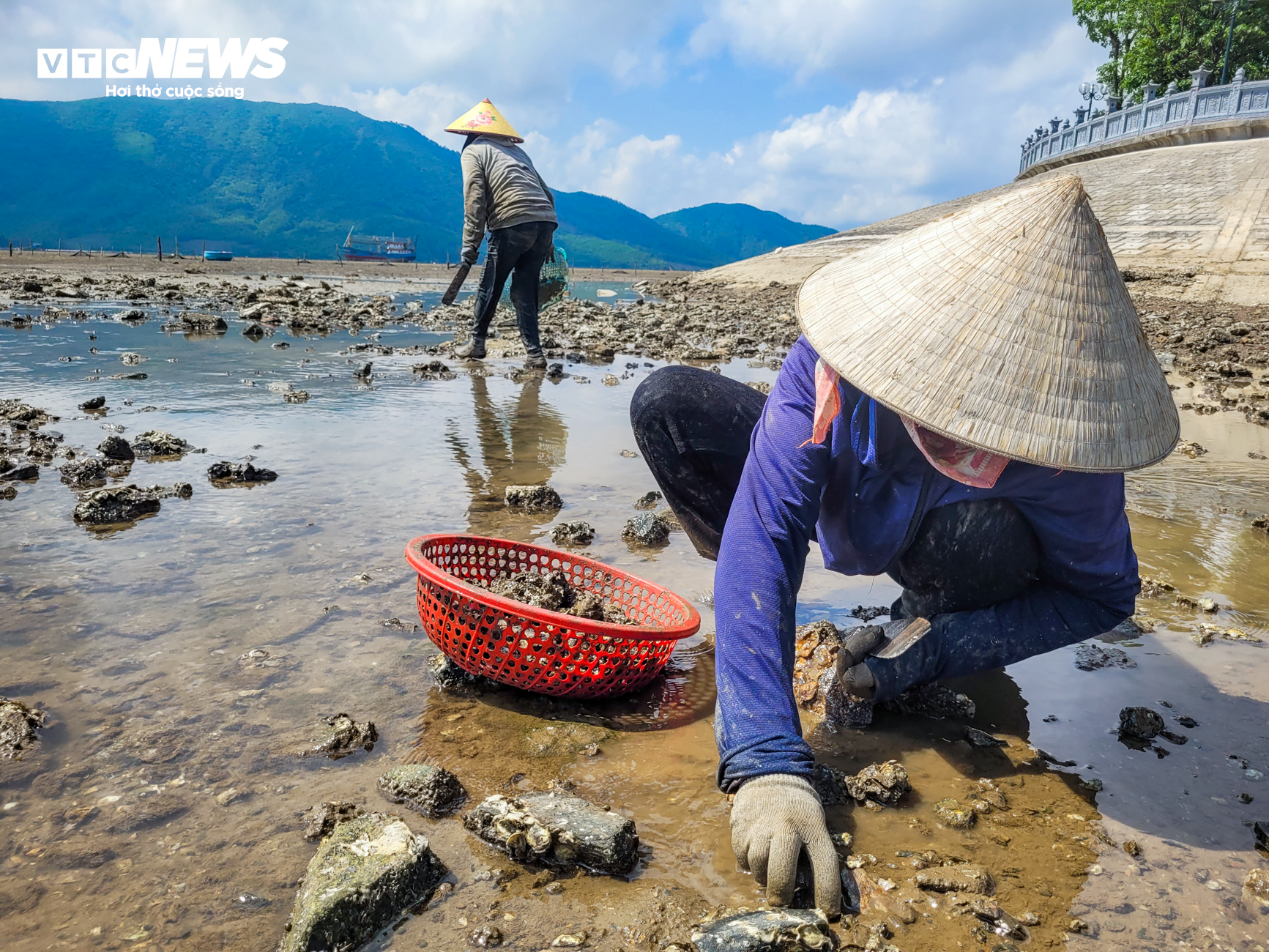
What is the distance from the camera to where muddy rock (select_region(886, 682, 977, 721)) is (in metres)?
2.20

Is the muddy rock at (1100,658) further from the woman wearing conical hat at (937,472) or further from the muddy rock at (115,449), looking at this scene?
the muddy rock at (115,449)

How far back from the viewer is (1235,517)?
3.86m

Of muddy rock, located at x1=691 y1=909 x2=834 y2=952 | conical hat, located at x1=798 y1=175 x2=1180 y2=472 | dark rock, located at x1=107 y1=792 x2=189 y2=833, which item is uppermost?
conical hat, located at x1=798 y1=175 x2=1180 y2=472

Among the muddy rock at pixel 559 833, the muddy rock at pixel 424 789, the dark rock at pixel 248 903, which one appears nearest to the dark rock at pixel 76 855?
the dark rock at pixel 248 903

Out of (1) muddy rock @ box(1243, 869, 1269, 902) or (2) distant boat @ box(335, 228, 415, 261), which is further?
(2) distant boat @ box(335, 228, 415, 261)

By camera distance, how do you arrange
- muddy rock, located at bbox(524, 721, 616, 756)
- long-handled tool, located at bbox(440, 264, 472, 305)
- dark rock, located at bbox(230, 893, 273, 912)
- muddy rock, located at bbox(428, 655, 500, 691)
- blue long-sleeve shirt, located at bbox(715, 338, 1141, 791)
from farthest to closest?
1. long-handled tool, located at bbox(440, 264, 472, 305)
2. muddy rock, located at bbox(428, 655, 500, 691)
3. muddy rock, located at bbox(524, 721, 616, 756)
4. blue long-sleeve shirt, located at bbox(715, 338, 1141, 791)
5. dark rock, located at bbox(230, 893, 273, 912)

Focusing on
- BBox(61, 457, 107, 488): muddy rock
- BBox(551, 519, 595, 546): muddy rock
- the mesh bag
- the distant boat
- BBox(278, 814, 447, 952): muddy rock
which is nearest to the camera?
BBox(278, 814, 447, 952): muddy rock

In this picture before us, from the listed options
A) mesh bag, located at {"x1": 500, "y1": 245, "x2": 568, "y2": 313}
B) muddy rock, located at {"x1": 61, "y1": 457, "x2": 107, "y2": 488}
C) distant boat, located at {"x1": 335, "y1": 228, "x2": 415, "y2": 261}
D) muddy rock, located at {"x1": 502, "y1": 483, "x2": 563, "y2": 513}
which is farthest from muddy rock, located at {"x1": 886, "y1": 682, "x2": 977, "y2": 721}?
distant boat, located at {"x1": 335, "y1": 228, "x2": 415, "y2": 261}

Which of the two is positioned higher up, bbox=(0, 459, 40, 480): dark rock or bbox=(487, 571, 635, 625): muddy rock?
bbox=(487, 571, 635, 625): muddy rock

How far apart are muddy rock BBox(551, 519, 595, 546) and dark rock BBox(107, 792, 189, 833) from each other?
183 cm

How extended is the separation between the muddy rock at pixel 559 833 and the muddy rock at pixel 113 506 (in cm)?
241

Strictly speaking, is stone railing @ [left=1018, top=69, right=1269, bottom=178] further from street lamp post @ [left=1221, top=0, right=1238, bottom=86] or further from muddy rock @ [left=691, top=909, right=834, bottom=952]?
muddy rock @ [left=691, top=909, right=834, bottom=952]

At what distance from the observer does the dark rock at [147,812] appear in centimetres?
157

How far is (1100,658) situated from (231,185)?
536ft
